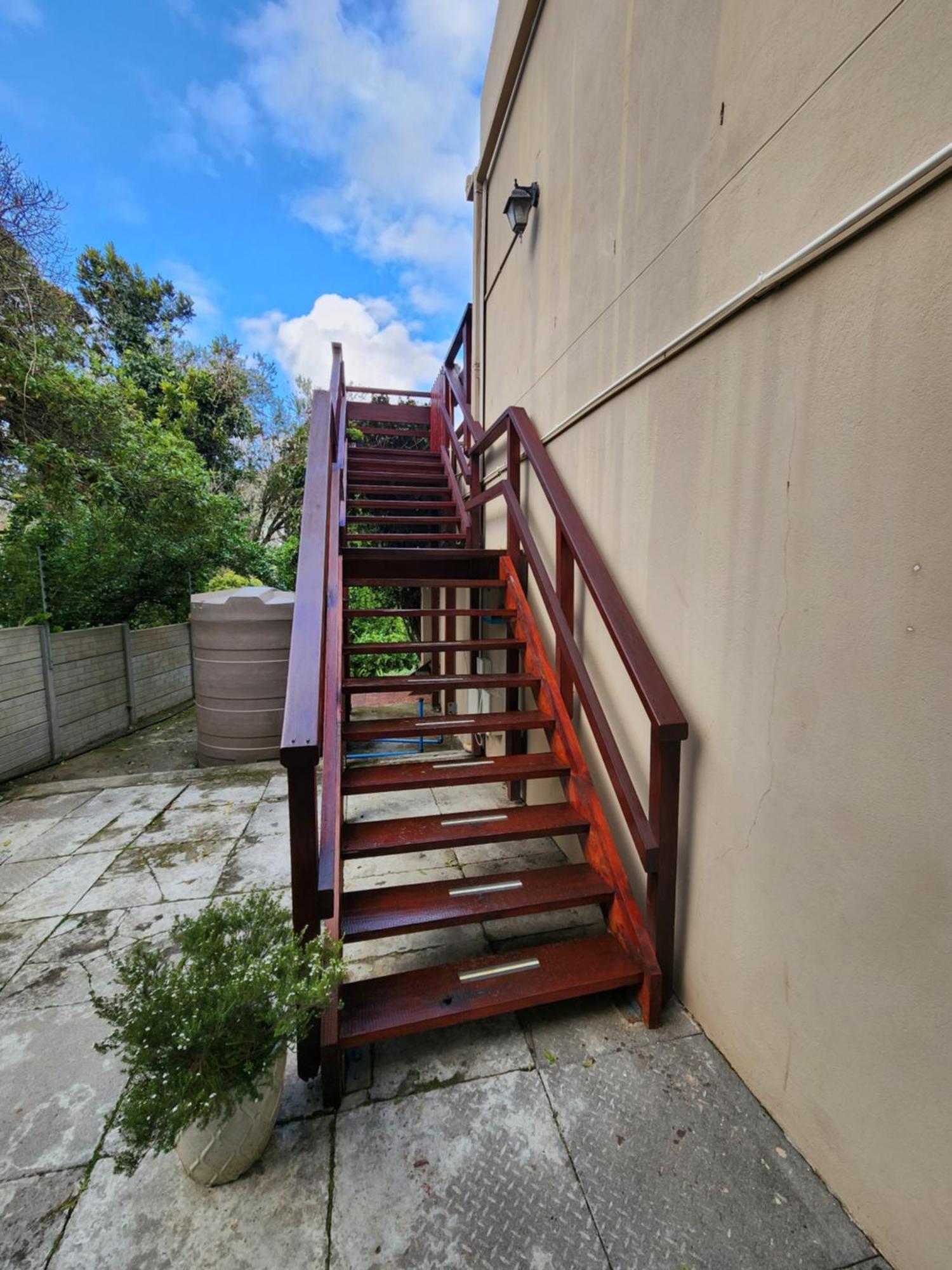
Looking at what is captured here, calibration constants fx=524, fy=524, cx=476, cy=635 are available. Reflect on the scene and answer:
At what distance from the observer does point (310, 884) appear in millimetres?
1528

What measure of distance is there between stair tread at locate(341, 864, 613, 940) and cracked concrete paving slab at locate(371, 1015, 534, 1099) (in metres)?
0.34

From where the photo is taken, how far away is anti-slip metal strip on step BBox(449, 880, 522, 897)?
194 cm

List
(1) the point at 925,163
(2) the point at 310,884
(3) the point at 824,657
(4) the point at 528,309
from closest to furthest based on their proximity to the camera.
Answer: (1) the point at 925,163, (3) the point at 824,657, (2) the point at 310,884, (4) the point at 528,309

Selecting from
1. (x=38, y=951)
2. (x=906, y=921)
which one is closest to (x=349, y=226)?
(x=38, y=951)

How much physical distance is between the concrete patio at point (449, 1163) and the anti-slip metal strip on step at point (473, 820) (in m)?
0.50

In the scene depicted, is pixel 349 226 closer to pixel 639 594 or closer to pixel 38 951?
pixel 639 594

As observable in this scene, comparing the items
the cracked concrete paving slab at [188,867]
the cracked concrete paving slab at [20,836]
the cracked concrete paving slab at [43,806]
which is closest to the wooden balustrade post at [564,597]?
the cracked concrete paving slab at [188,867]

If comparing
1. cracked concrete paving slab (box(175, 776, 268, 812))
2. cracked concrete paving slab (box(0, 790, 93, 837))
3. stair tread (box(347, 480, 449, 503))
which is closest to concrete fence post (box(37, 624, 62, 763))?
cracked concrete paving slab (box(0, 790, 93, 837))

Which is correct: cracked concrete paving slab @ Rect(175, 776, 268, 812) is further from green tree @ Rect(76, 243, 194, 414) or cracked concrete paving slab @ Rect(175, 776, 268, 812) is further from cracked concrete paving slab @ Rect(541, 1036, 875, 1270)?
green tree @ Rect(76, 243, 194, 414)

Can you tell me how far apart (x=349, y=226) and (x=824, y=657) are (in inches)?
461

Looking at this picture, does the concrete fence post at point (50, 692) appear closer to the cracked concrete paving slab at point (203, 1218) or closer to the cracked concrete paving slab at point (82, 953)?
the cracked concrete paving slab at point (82, 953)

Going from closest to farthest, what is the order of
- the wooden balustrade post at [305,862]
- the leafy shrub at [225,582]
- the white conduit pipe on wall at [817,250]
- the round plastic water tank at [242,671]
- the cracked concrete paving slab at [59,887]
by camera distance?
the white conduit pipe on wall at [817,250] < the wooden balustrade post at [305,862] < the cracked concrete paving slab at [59,887] < the round plastic water tank at [242,671] < the leafy shrub at [225,582]

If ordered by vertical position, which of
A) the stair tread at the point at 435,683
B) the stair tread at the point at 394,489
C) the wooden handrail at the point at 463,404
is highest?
the wooden handrail at the point at 463,404

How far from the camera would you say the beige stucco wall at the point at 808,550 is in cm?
103
